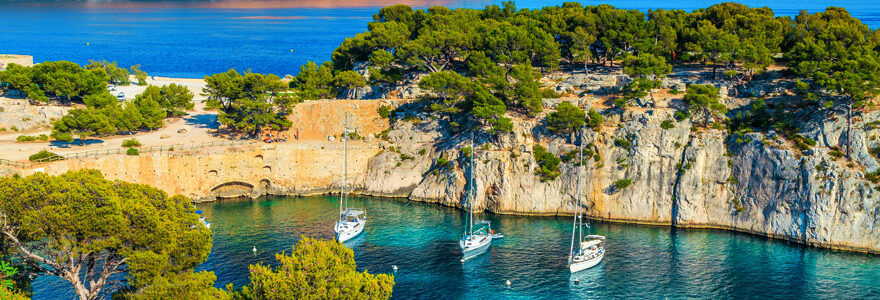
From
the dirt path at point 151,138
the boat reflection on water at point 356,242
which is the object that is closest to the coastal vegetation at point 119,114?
the dirt path at point 151,138

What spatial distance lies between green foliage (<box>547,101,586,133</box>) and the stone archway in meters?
40.8

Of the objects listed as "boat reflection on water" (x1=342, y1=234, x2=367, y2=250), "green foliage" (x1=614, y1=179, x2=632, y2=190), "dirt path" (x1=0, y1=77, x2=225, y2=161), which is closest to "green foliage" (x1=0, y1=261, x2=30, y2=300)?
"boat reflection on water" (x1=342, y1=234, x2=367, y2=250)

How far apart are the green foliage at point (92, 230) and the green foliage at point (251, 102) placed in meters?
50.9

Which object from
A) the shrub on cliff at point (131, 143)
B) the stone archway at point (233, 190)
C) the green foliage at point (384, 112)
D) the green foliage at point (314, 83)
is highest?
the green foliage at point (314, 83)

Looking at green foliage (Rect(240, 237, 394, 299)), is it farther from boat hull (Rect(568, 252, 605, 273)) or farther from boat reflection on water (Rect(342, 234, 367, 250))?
boat reflection on water (Rect(342, 234, 367, 250))

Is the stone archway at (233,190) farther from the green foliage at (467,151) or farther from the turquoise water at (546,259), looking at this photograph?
the green foliage at (467,151)

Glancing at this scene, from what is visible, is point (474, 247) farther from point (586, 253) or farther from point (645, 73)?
point (645, 73)

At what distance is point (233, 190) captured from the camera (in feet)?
317

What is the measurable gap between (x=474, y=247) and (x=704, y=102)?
34.4 m

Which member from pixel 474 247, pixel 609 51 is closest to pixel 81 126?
pixel 474 247

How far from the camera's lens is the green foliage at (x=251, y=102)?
102062mm

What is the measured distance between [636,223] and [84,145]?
236ft

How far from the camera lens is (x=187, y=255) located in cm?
5053

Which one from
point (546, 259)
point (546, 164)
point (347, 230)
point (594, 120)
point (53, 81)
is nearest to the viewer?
A: point (546, 259)
